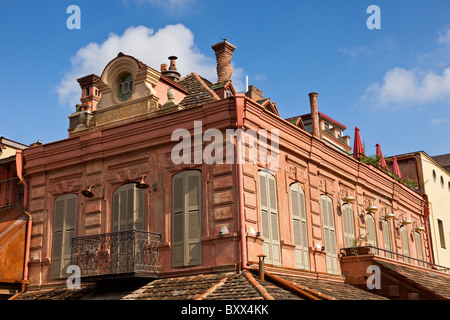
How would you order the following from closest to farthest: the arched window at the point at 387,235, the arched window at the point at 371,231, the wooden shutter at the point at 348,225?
the wooden shutter at the point at 348,225, the arched window at the point at 371,231, the arched window at the point at 387,235

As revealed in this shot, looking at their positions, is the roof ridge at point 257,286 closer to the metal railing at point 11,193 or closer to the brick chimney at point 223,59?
the brick chimney at point 223,59

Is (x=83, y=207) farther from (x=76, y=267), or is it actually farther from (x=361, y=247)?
(x=361, y=247)

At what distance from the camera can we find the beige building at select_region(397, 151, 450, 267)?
95.2 feet

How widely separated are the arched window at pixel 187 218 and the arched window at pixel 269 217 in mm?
1716

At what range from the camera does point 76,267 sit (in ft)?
54.1

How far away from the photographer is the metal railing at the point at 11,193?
20.3 metres

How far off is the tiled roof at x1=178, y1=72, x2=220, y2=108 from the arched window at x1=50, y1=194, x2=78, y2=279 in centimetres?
468

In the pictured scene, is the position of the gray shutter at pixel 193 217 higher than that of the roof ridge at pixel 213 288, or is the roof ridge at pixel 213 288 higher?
the gray shutter at pixel 193 217

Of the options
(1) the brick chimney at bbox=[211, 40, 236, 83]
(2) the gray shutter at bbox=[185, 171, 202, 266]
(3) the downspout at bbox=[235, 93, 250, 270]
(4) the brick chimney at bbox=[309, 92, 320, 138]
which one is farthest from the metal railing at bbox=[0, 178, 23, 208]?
(4) the brick chimney at bbox=[309, 92, 320, 138]

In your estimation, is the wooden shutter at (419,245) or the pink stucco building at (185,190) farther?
the wooden shutter at (419,245)

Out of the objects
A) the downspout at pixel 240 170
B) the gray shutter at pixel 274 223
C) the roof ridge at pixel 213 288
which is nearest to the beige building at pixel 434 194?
the gray shutter at pixel 274 223

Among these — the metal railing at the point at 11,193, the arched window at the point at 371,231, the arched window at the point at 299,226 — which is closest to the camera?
the arched window at the point at 299,226
